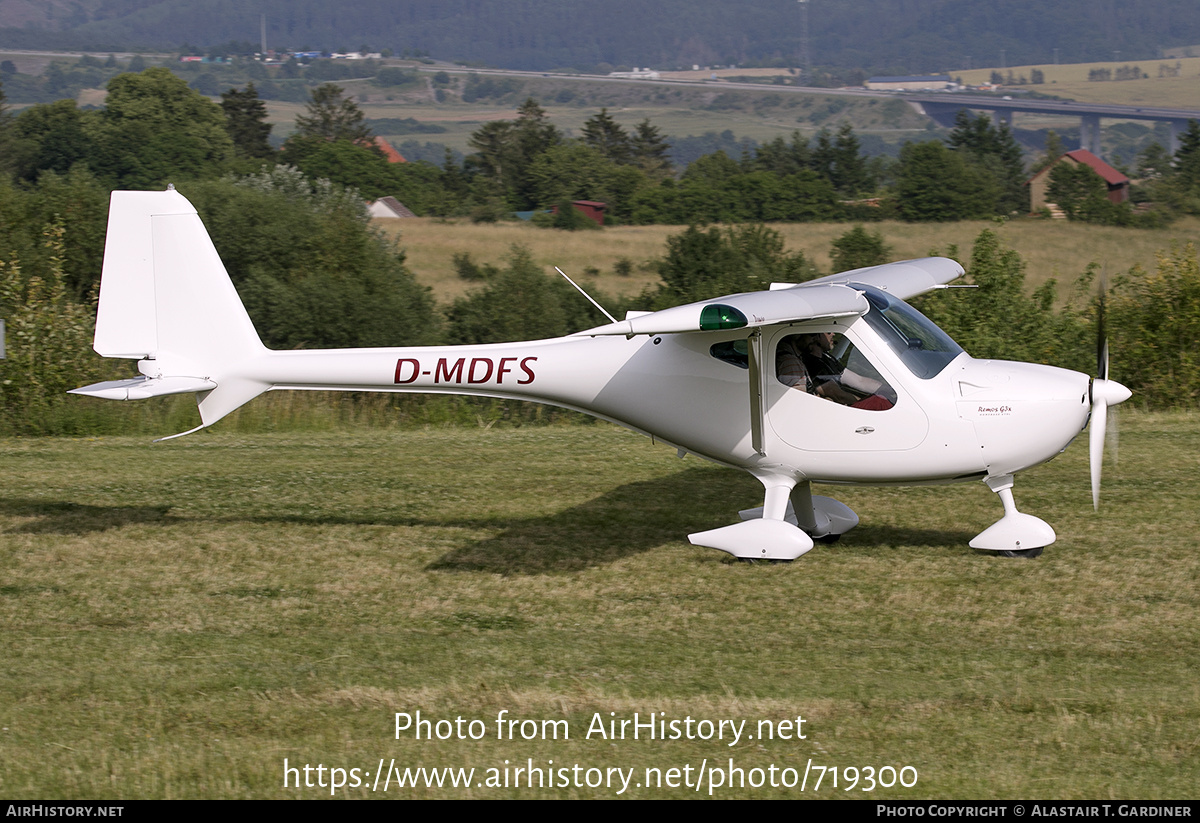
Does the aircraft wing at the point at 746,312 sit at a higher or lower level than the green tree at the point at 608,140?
lower

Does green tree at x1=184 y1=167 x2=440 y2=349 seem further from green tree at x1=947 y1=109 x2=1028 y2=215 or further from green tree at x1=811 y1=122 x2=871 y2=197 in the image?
green tree at x1=811 y1=122 x2=871 y2=197

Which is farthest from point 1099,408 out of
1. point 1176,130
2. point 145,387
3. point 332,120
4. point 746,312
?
point 1176,130

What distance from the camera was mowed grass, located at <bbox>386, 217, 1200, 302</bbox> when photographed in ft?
154

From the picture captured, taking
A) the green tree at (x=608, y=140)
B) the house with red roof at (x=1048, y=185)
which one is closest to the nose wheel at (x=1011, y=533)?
the house with red roof at (x=1048, y=185)

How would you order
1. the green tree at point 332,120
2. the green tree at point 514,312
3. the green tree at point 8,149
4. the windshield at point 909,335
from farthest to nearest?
1. the green tree at point 332,120
2. the green tree at point 8,149
3. the green tree at point 514,312
4. the windshield at point 909,335

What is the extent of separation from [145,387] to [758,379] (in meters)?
4.85

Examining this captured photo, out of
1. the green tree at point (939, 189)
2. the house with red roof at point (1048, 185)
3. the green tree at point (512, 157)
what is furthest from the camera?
the green tree at point (512, 157)

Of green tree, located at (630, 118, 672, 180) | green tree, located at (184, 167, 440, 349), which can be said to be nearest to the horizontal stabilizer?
green tree, located at (184, 167, 440, 349)

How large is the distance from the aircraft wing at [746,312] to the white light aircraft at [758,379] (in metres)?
0.02

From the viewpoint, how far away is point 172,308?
388 inches

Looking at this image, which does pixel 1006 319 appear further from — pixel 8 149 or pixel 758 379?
pixel 8 149

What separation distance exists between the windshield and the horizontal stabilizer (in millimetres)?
5429

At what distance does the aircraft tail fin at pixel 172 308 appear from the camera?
9758 millimetres

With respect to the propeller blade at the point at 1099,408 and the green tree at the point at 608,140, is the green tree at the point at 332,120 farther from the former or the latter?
the propeller blade at the point at 1099,408
